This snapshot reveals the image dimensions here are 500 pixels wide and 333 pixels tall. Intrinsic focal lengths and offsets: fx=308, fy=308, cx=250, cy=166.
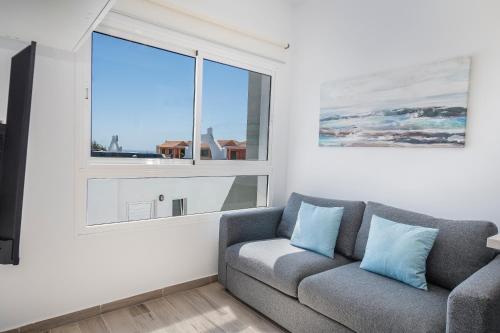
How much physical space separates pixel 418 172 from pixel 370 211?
1.56 feet

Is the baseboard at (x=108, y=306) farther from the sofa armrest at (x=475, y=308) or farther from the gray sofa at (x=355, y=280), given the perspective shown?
the sofa armrest at (x=475, y=308)

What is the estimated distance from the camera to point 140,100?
8.34 feet

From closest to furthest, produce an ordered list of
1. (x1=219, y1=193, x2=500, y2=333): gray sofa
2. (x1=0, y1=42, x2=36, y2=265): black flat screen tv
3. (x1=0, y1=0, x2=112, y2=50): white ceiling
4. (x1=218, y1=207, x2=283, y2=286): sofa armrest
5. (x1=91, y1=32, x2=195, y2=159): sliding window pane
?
1. (x1=0, y1=0, x2=112, y2=50): white ceiling
2. (x1=219, y1=193, x2=500, y2=333): gray sofa
3. (x1=0, y1=42, x2=36, y2=265): black flat screen tv
4. (x1=91, y1=32, x2=195, y2=159): sliding window pane
5. (x1=218, y1=207, x2=283, y2=286): sofa armrest

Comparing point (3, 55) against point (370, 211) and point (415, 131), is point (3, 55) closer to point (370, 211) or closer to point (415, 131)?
point (370, 211)

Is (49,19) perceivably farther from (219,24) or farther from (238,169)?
(238,169)

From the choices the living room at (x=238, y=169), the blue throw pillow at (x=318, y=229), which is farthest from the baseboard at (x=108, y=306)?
the blue throw pillow at (x=318, y=229)

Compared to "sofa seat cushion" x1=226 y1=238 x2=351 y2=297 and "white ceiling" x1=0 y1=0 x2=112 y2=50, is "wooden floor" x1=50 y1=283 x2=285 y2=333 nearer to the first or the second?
"sofa seat cushion" x1=226 y1=238 x2=351 y2=297

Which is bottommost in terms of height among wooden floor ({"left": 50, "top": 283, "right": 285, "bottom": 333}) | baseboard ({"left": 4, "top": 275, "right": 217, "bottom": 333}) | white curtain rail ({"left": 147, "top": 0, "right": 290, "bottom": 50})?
wooden floor ({"left": 50, "top": 283, "right": 285, "bottom": 333})

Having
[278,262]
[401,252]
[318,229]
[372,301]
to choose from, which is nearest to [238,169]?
[318,229]

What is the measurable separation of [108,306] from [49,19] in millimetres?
1991

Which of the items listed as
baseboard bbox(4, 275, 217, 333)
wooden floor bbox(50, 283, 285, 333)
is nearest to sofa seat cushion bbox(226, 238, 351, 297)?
wooden floor bbox(50, 283, 285, 333)

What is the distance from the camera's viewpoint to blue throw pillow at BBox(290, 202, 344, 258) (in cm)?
242

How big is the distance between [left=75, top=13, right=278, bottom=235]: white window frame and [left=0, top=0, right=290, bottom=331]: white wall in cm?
5

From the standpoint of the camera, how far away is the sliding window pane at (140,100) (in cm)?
234
